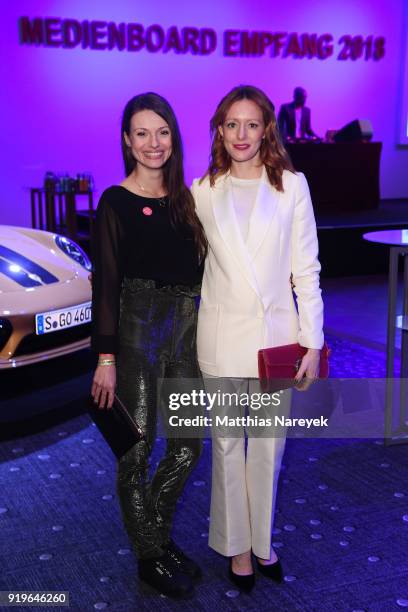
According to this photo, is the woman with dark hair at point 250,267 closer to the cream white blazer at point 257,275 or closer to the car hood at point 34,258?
the cream white blazer at point 257,275

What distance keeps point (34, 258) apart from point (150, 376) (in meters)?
1.71

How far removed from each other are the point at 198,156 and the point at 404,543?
24.5ft

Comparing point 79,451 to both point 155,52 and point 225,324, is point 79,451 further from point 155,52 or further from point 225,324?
point 155,52

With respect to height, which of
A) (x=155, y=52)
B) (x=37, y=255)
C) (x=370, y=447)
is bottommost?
(x=370, y=447)

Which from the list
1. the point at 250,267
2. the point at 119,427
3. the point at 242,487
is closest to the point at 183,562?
the point at 242,487

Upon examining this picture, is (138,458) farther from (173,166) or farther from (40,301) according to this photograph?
(40,301)

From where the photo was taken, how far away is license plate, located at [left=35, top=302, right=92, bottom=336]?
10.8 feet

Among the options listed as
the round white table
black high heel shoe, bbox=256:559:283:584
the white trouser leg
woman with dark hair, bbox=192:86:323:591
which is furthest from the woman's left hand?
the round white table

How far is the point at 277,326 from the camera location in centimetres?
200

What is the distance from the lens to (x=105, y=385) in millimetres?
1989

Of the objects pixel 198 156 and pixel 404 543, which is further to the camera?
pixel 198 156

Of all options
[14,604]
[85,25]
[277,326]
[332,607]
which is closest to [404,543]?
[332,607]

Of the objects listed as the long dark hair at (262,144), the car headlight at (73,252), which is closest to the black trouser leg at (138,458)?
the long dark hair at (262,144)
